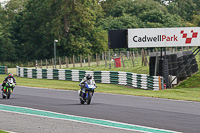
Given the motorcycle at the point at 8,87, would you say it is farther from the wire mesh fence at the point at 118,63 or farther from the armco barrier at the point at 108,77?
the wire mesh fence at the point at 118,63

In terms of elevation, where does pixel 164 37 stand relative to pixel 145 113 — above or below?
above

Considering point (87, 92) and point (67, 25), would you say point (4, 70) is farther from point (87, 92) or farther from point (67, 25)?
point (87, 92)

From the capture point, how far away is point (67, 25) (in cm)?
7694

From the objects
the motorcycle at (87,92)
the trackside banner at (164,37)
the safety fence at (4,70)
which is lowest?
the safety fence at (4,70)

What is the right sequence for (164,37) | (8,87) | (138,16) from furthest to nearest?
(138,16), (164,37), (8,87)

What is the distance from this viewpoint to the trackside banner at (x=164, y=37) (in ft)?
97.5

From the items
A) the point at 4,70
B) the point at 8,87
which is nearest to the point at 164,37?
the point at 8,87

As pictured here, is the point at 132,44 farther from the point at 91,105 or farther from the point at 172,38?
the point at 91,105

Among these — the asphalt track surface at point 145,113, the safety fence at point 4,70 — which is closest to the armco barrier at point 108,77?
the safety fence at point 4,70

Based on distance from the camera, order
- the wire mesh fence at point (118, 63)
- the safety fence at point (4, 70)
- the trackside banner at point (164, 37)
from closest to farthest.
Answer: the trackside banner at point (164, 37) → the wire mesh fence at point (118, 63) → the safety fence at point (4, 70)

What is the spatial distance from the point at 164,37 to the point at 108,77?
7176mm

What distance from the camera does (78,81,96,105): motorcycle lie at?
57.2 feet

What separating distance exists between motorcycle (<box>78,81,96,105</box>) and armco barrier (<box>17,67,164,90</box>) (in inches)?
421

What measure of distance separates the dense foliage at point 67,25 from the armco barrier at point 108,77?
29.4 metres
